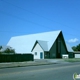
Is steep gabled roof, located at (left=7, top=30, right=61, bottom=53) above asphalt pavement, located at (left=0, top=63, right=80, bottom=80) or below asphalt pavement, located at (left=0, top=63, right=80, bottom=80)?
above

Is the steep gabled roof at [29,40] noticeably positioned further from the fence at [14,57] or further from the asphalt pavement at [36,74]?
the asphalt pavement at [36,74]

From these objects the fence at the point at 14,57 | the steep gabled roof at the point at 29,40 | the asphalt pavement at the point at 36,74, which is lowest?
the asphalt pavement at the point at 36,74

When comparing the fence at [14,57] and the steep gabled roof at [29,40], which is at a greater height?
the steep gabled roof at [29,40]

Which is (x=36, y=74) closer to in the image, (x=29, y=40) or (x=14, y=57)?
(x=14, y=57)

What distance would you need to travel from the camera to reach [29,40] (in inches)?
2751

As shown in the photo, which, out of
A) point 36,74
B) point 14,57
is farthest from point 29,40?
point 36,74

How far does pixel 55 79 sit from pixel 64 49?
61.6 metres

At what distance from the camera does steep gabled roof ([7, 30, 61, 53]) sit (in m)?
66.6

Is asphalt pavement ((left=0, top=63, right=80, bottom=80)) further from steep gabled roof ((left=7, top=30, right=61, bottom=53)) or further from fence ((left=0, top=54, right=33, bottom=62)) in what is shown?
steep gabled roof ((left=7, top=30, right=61, bottom=53))

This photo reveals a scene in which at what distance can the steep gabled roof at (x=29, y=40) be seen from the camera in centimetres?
6656

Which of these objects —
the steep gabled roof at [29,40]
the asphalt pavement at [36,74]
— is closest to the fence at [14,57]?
the asphalt pavement at [36,74]

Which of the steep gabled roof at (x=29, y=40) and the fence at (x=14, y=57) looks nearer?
the fence at (x=14, y=57)

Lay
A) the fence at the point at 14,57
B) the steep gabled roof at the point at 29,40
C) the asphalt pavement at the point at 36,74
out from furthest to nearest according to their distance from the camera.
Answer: the steep gabled roof at the point at 29,40, the fence at the point at 14,57, the asphalt pavement at the point at 36,74

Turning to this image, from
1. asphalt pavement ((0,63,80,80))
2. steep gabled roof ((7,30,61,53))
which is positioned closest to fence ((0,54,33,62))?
asphalt pavement ((0,63,80,80))
